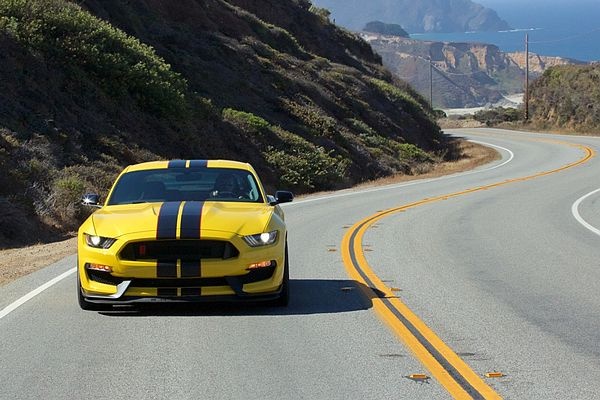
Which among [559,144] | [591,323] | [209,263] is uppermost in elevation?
[209,263]

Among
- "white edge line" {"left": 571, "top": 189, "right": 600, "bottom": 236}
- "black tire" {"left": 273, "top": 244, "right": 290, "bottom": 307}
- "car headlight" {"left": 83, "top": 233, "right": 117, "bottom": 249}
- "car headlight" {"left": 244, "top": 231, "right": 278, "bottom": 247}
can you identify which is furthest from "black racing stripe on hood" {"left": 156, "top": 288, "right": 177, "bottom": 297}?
"white edge line" {"left": 571, "top": 189, "right": 600, "bottom": 236}

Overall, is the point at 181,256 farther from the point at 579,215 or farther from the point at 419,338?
the point at 579,215

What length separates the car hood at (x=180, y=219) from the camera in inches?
333

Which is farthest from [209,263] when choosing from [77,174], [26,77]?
A: [26,77]

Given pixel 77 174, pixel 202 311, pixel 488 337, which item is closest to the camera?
pixel 488 337

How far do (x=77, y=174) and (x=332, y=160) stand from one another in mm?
15040

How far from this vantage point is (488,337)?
782cm

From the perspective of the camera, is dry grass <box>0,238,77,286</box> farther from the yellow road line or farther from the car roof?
the yellow road line

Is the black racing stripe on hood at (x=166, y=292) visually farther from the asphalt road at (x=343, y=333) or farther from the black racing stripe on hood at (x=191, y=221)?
the black racing stripe on hood at (x=191, y=221)

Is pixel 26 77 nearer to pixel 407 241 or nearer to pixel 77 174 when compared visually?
pixel 77 174

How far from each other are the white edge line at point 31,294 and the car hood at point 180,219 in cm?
135

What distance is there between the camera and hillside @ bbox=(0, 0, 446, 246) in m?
22.2

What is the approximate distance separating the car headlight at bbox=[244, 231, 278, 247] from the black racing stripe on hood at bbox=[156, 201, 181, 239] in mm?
687

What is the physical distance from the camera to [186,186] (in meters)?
10.2
